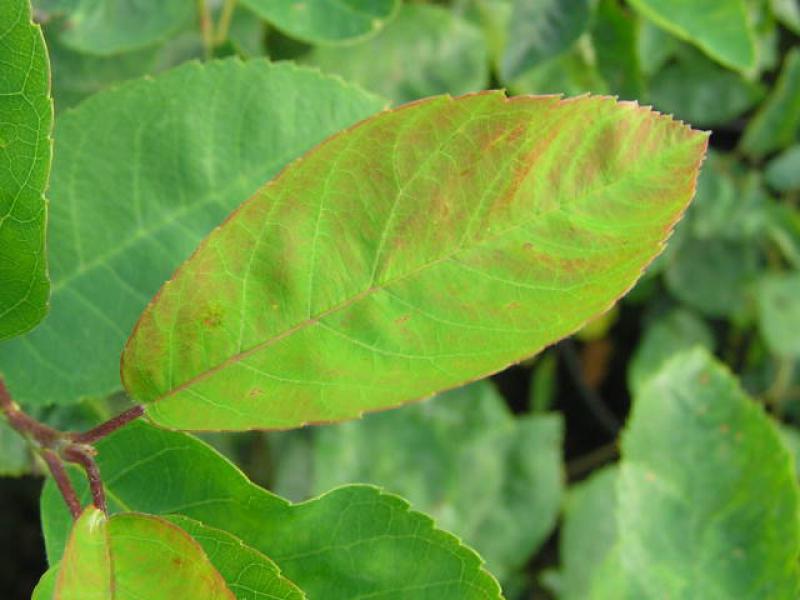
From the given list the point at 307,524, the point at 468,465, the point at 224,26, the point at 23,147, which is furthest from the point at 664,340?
the point at 23,147

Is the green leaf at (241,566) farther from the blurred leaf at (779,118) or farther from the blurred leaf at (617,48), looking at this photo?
the blurred leaf at (779,118)

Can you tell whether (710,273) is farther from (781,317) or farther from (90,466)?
(90,466)

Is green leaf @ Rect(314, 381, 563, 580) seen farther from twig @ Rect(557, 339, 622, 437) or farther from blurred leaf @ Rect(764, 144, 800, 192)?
blurred leaf @ Rect(764, 144, 800, 192)

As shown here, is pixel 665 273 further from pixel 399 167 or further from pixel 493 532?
pixel 399 167

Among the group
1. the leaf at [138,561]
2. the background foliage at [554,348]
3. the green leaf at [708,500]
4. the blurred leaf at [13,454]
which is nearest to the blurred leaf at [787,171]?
the background foliage at [554,348]

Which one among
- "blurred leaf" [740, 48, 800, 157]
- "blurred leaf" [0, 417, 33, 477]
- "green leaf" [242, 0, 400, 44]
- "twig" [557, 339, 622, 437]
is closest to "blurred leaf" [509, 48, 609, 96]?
"blurred leaf" [740, 48, 800, 157]
